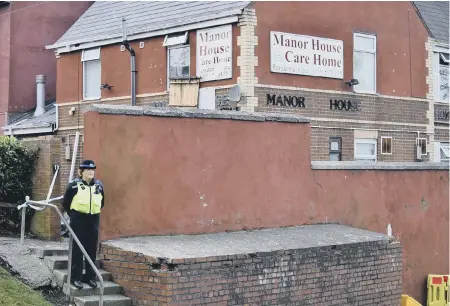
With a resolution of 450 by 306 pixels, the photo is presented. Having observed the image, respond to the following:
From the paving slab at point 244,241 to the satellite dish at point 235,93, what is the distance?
5333mm

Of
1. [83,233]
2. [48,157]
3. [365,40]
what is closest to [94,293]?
[83,233]

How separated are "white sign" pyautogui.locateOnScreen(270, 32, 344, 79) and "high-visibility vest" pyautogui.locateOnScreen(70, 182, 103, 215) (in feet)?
30.4

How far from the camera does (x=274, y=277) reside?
11711 millimetres

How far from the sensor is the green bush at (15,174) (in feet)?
48.7

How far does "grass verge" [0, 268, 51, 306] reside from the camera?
10094mm

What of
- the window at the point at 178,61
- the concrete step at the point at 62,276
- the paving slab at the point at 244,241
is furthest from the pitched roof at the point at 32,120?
the concrete step at the point at 62,276

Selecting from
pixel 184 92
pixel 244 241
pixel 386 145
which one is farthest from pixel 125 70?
pixel 244 241

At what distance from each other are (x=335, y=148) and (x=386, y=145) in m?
1.96

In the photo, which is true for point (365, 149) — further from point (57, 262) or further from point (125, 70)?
point (57, 262)

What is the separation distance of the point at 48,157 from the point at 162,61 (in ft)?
21.0

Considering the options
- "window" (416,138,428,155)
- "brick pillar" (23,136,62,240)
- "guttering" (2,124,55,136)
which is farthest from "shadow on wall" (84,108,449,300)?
"guttering" (2,124,55,136)

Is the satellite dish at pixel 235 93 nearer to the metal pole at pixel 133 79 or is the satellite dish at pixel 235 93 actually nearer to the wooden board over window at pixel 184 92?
the wooden board over window at pixel 184 92

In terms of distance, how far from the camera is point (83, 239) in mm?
10930

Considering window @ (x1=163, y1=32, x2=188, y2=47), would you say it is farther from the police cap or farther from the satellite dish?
the police cap
